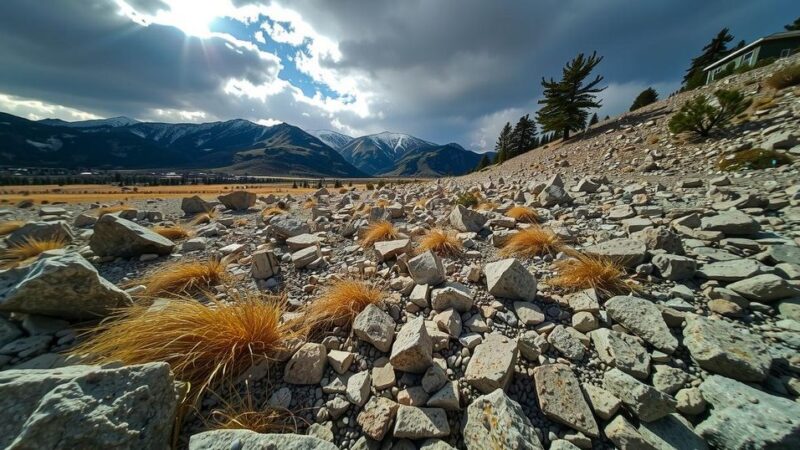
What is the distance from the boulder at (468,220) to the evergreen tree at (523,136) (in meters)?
41.0

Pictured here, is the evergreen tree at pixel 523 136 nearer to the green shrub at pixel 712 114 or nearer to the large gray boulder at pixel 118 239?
the green shrub at pixel 712 114

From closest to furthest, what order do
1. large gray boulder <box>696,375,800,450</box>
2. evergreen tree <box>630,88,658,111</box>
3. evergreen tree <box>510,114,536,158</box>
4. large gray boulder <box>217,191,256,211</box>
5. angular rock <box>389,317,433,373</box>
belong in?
large gray boulder <box>696,375,800,450</box>, angular rock <box>389,317,433,373</box>, large gray boulder <box>217,191,256,211</box>, evergreen tree <box>630,88,658,111</box>, evergreen tree <box>510,114,536,158</box>

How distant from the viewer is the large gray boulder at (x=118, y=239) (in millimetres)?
4719

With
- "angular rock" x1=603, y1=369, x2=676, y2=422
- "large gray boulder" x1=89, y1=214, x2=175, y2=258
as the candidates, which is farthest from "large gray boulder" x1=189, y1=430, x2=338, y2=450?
"large gray boulder" x1=89, y1=214, x2=175, y2=258

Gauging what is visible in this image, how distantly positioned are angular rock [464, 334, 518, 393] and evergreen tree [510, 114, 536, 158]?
4407cm

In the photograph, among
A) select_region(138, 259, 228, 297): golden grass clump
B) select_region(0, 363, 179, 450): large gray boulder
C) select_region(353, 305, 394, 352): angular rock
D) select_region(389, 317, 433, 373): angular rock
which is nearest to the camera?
select_region(0, 363, 179, 450): large gray boulder

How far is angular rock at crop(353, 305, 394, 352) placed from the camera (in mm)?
2279

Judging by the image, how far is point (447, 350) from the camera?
227 cm

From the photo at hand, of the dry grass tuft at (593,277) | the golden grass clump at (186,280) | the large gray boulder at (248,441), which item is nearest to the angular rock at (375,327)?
the large gray boulder at (248,441)

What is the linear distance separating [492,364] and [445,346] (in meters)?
0.42

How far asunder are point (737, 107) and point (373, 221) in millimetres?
11808

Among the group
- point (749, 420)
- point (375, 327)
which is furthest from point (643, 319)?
point (375, 327)

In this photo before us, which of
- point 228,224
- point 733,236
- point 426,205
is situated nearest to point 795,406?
point 733,236

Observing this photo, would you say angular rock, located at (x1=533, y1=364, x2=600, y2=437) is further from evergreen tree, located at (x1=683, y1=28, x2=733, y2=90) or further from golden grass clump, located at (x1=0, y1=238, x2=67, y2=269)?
evergreen tree, located at (x1=683, y1=28, x2=733, y2=90)
